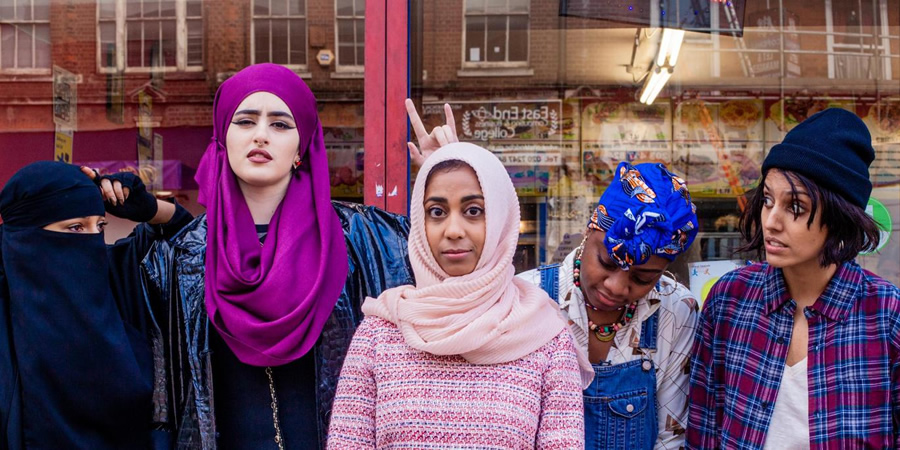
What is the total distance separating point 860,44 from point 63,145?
17.3 ft

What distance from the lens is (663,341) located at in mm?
2129

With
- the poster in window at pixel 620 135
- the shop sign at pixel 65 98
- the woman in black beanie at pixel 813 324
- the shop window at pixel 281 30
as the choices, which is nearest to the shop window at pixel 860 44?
the poster in window at pixel 620 135

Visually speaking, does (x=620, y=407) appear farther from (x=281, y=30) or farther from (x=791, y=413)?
(x=281, y=30)

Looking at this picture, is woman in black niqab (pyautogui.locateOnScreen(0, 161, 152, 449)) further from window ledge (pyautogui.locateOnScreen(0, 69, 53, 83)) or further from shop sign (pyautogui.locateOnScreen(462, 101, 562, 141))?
window ledge (pyautogui.locateOnScreen(0, 69, 53, 83))

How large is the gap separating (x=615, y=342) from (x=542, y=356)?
0.45m

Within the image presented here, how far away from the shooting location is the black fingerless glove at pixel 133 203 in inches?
83.6

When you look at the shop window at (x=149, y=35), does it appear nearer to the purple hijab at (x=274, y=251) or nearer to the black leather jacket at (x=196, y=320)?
the purple hijab at (x=274, y=251)

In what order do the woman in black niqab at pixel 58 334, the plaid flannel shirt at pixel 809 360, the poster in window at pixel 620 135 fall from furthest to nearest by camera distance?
1. the poster in window at pixel 620 135
2. the woman in black niqab at pixel 58 334
3. the plaid flannel shirt at pixel 809 360

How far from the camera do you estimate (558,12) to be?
16.4 ft

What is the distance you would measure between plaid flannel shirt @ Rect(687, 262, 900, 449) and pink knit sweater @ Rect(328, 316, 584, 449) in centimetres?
54

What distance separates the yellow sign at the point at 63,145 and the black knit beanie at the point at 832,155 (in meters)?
4.43

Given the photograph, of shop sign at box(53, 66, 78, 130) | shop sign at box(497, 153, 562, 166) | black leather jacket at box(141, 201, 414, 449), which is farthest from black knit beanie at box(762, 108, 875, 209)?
shop sign at box(53, 66, 78, 130)

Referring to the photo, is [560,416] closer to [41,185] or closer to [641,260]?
[641,260]

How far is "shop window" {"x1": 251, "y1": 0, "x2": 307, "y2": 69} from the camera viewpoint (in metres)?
4.85
